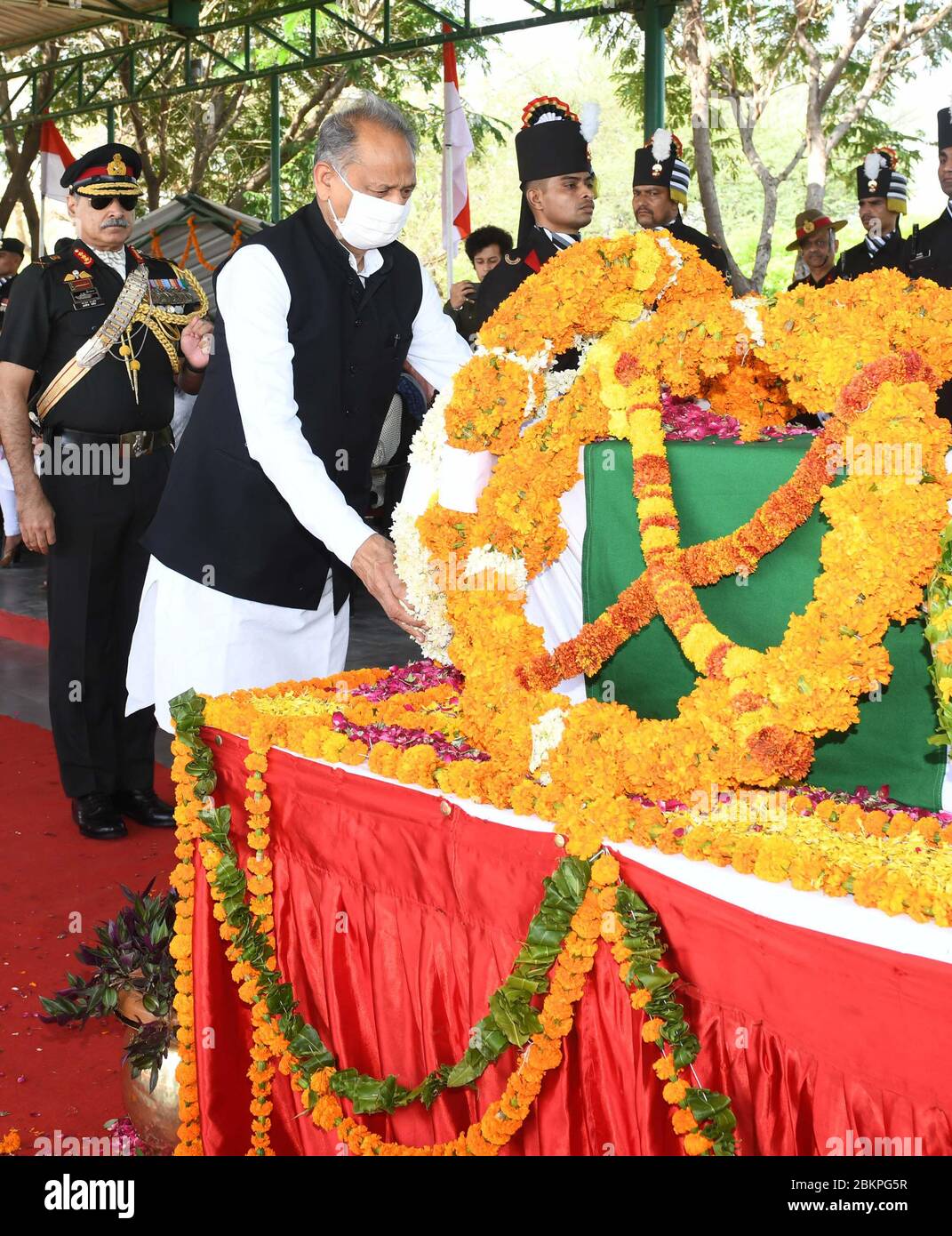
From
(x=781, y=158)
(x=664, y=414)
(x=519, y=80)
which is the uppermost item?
(x=519, y=80)

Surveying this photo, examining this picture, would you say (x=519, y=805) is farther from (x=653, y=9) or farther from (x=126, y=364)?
(x=653, y=9)

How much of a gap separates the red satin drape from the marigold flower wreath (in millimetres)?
171

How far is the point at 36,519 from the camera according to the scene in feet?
13.2

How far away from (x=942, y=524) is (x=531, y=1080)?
957 mm

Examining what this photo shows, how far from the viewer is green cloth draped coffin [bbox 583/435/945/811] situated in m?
1.89

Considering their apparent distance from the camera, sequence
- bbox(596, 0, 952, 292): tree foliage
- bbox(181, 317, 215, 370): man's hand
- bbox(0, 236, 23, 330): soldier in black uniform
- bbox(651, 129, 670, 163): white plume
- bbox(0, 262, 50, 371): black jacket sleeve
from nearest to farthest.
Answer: bbox(181, 317, 215, 370): man's hand
bbox(0, 262, 50, 371): black jacket sleeve
bbox(651, 129, 670, 163): white plume
bbox(0, 236, 23, 330): soldier in black uniform
bbox(596, 0, 952, 292): tree foliage

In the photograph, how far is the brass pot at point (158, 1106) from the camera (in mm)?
2449

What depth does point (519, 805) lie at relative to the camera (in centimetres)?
188

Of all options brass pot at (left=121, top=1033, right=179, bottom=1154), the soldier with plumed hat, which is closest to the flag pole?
the soldier with plumed hat

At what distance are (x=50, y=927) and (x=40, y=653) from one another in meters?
3.85

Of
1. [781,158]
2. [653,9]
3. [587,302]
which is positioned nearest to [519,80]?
[781,158]

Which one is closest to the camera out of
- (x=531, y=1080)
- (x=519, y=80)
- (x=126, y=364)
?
(x=531, y=1080)

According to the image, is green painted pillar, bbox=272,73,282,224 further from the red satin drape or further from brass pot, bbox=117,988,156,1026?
the red satin drape

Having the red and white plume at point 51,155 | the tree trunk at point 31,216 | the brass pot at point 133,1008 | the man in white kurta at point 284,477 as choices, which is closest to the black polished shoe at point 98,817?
the man in white kurta at point 284,477
